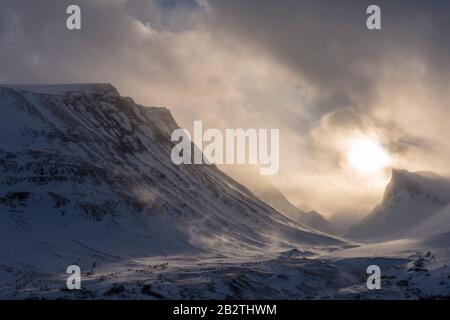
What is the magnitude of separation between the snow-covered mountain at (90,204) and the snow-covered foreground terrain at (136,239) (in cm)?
42

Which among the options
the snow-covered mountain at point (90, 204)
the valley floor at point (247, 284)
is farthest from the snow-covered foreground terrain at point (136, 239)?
the snow-covered mountain at point (90, 204)

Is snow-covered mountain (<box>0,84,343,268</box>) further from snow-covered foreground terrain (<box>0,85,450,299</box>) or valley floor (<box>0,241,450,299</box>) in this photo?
valley floor (<box>0,241,450,299</box>)

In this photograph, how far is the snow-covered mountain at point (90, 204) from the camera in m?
127

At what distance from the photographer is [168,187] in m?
184

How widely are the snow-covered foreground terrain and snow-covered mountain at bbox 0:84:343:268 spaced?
0.42 m

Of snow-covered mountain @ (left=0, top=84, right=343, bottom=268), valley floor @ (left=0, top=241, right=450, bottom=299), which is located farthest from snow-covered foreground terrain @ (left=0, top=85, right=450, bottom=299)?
snow-covered mountain @ (left=0, top=84, right=343, bottom=268)

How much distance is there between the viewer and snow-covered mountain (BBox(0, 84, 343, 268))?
417ft

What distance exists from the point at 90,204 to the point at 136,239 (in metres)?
16.1

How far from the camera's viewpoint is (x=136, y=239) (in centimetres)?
13900

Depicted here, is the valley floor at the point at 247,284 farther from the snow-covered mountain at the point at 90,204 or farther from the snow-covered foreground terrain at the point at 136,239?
the snow-covered mountain at the point at 90,204

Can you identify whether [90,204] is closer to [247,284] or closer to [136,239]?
[136,239]
